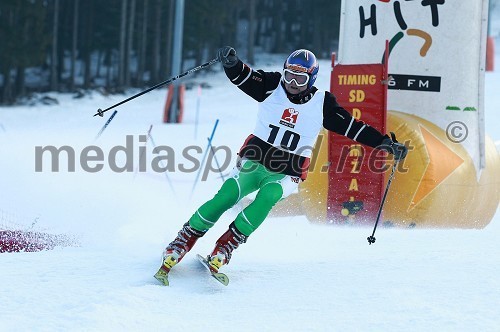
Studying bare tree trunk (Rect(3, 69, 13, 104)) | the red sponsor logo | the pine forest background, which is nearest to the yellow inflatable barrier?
the red sponsor logo

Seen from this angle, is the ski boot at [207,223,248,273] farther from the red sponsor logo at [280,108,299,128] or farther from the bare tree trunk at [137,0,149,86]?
the bare tree trunk at [137,0,149,86]

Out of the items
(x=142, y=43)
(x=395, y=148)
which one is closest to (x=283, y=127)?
(x=395, y=148)

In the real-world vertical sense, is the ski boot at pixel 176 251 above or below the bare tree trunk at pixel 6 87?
below

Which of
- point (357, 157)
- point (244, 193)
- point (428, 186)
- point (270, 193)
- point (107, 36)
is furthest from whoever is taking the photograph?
point (107, 36)

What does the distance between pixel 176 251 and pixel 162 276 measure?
0.79 ft

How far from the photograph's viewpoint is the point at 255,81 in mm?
5168

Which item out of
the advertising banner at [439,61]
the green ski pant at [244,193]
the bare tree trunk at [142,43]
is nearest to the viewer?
the green ski pant at [244,193]

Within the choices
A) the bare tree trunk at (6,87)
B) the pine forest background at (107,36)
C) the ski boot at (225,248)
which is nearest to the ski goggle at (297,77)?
the ski boot at (225,248)

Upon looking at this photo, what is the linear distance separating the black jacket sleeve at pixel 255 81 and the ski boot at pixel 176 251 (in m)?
1.09

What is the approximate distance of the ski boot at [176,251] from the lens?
454 cm

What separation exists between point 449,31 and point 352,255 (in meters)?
3.31

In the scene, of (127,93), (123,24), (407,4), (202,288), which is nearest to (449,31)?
(407,4)

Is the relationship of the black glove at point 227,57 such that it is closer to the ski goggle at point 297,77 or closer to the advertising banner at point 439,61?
the ski goggle at point 297,77

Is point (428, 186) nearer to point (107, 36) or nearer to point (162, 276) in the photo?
point (162, 276)
